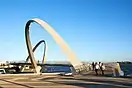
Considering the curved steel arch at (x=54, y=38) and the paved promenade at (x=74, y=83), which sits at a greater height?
the curved steel arch at (x=54, y=38)

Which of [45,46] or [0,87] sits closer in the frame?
[0,87]

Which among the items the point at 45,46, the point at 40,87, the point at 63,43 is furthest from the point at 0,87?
the point at 45,46

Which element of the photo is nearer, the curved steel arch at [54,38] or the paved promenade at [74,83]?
the paved promenade at [74,83]

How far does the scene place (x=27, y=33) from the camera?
151 ft

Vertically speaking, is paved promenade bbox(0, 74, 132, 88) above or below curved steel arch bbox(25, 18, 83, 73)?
below

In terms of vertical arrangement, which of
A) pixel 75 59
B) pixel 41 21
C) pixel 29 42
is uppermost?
pixel 41 21

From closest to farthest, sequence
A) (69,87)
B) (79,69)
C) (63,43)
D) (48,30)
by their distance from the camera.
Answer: (69,87) → (79,69) → (63,43) → (48,30)

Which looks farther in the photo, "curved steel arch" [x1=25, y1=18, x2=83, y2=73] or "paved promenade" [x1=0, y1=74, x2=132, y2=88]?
"curved steel arch" [x1=25, y1=18, x2=83, y2=73]

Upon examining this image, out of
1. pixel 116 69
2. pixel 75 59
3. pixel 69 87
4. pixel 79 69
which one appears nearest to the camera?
pixel 69 87

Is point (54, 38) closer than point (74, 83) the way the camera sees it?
No

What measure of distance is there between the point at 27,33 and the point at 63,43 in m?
7.56

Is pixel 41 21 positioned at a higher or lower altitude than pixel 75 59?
higher

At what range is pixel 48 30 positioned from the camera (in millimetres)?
44906

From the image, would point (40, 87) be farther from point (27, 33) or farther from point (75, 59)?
point (27, 33)
